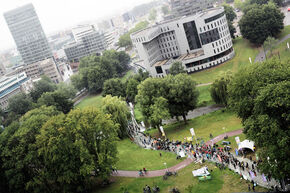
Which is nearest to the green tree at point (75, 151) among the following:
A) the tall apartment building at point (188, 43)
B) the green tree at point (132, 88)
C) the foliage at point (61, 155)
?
the foliage at point (61, 155)

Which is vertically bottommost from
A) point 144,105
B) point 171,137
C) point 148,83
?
point 171,137

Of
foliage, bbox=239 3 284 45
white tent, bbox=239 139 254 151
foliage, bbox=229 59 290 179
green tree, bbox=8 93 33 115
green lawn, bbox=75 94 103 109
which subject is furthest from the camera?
green lawn, bbox=75 94 103 109

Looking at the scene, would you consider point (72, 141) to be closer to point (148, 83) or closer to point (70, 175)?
point (70, 175)

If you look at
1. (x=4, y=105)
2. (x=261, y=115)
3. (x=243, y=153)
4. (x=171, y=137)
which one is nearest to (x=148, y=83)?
(x=171, y=137)

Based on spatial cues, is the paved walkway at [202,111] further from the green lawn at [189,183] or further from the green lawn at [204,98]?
the green lawn at [189,183]

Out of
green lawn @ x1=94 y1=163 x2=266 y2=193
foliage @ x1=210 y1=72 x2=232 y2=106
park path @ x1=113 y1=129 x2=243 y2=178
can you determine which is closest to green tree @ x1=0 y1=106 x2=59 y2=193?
green lawn @ x1=94 y1=163 x2=266 y2=193

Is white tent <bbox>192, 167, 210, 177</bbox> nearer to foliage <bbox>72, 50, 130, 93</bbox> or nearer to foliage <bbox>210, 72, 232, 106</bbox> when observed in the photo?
foliage <bbox>210, 72, 232, 106</bbox>
